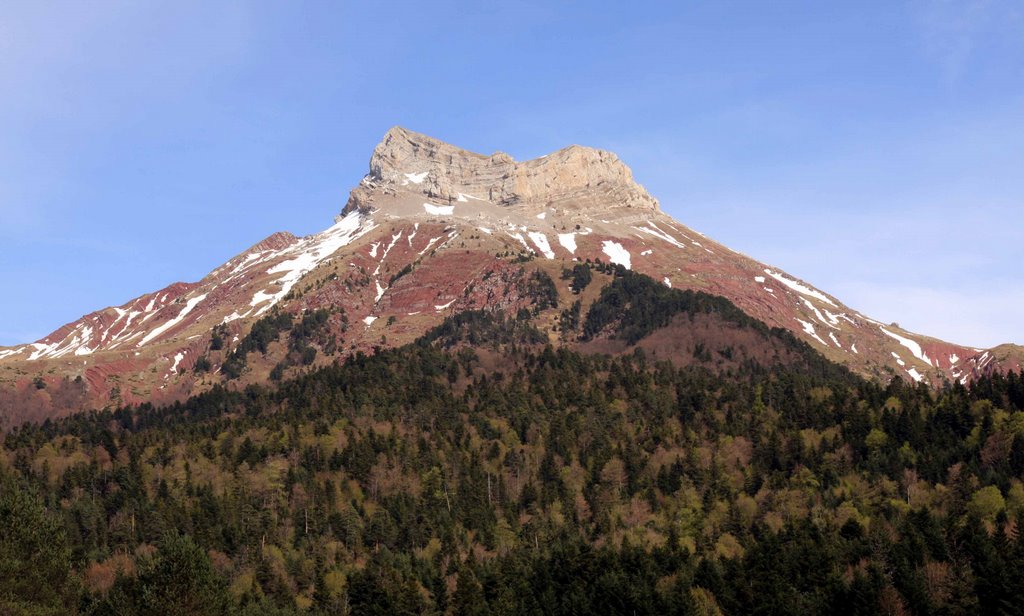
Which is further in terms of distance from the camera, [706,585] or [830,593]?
[706,585]

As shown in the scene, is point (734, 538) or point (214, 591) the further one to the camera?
point (734, 538)

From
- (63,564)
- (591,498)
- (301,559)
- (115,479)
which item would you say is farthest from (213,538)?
(591,498)

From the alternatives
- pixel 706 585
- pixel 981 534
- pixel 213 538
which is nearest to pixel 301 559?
pixel 213 538

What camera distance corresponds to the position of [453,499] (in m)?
194

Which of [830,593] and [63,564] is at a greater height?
[63,564]

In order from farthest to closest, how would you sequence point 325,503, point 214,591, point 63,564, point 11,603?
point 325,503, point 63,564, point 214,591, point 11,603

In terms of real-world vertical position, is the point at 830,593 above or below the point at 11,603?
below

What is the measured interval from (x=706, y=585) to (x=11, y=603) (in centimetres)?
8135

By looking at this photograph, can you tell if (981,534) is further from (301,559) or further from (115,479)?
(115,479)

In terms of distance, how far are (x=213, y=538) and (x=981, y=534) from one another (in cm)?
11506

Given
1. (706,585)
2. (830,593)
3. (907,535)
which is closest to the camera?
(830,593)

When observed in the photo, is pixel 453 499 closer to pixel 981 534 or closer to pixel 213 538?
pixel 213 538

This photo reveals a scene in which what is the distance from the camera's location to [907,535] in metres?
141

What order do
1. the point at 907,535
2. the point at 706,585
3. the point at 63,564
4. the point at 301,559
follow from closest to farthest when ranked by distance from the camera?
the point at 63,564, the point at 706,585, the point at 907,535, the point at 301,559
